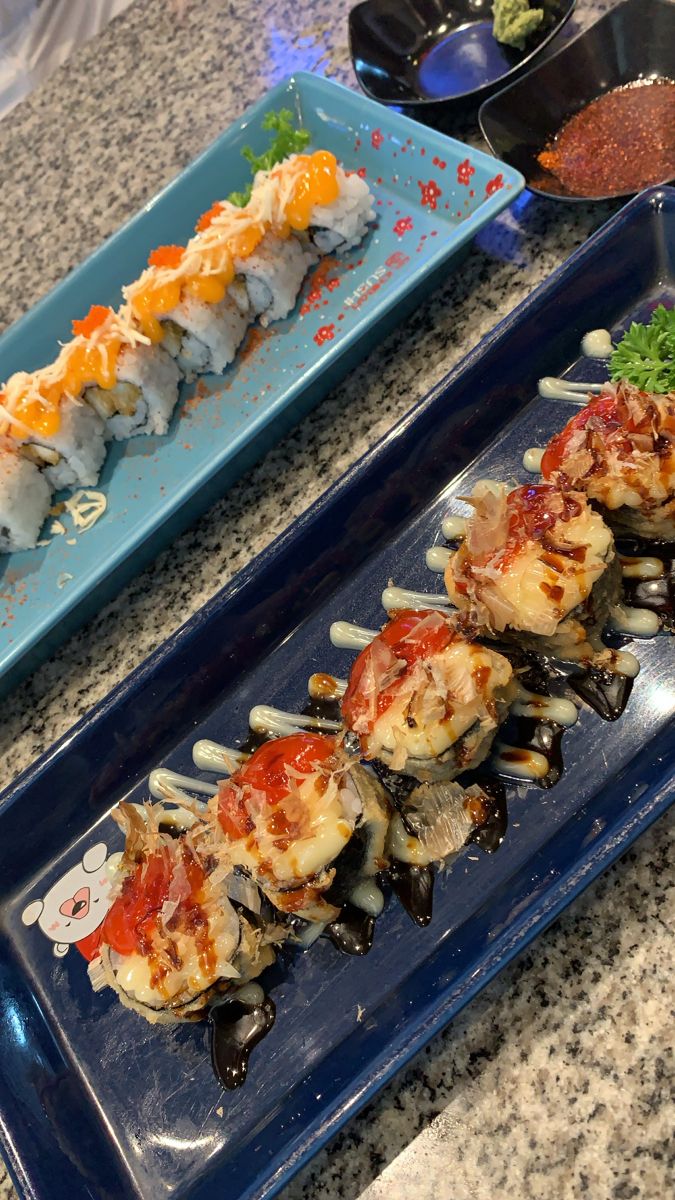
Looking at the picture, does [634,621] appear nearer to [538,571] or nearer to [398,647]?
[538,571]

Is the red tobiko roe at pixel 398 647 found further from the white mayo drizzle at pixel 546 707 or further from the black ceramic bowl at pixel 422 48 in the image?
the black ceramic bowl at pixel 422 48

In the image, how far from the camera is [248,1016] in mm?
1843

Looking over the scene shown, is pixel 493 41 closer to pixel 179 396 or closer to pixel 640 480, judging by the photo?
pixel 179 396

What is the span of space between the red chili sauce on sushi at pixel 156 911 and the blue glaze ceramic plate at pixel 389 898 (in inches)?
10.6

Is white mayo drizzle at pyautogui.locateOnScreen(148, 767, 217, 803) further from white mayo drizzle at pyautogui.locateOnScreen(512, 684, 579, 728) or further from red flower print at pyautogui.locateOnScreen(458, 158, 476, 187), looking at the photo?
red flower print at pyautogui.locateOnScreen(458, 158, 476, 187)

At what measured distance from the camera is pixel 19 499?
8.66ft

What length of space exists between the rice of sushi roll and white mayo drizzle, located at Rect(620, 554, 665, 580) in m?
1.68

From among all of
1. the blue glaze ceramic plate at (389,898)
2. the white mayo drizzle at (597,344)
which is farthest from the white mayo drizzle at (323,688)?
the white mayo drizzle at (597,344)

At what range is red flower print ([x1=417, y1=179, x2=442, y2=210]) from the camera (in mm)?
2783

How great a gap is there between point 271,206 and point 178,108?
4.45ft

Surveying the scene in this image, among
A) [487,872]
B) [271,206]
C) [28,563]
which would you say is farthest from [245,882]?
[271,206]

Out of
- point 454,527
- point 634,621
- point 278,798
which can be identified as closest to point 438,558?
point 454,527

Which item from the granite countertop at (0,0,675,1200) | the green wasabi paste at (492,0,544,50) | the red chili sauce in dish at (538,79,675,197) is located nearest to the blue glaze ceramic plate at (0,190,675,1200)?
the granite countertop at (0,0,675,1200)

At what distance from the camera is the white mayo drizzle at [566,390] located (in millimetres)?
2248
